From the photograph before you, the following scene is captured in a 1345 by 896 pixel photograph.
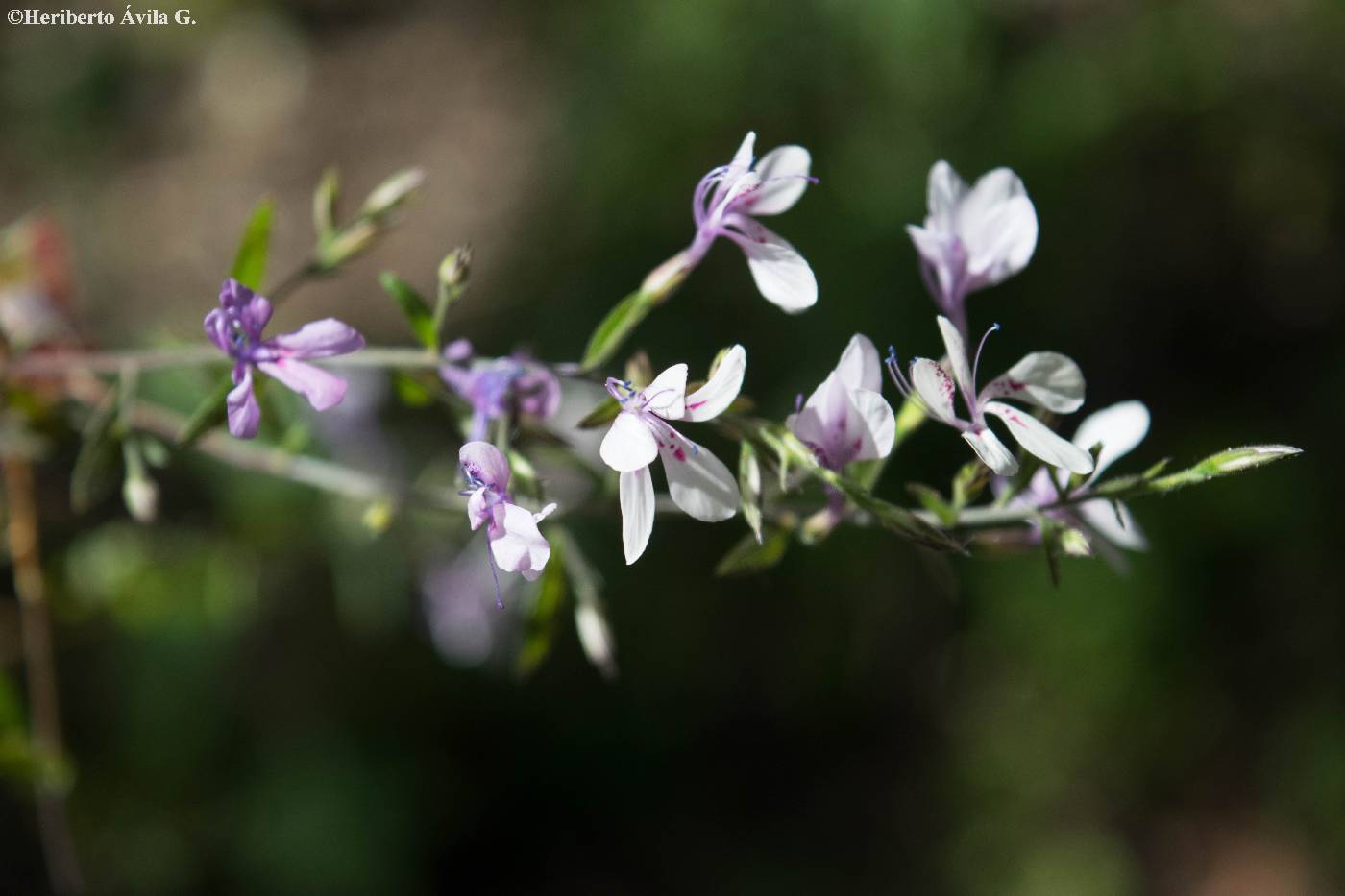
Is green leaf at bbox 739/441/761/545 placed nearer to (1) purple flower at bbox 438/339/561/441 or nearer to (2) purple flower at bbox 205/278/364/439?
(1) purple flower at bbox 438/339/561/441

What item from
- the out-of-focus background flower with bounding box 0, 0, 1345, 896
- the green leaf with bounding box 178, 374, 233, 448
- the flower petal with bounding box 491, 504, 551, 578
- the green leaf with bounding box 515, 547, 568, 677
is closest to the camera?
the flower petal with bounding box 491, 504, 551, 578

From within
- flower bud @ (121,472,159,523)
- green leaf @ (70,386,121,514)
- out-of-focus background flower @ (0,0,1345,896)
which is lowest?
out-of-focus background flower @ (0,0,1345,896)

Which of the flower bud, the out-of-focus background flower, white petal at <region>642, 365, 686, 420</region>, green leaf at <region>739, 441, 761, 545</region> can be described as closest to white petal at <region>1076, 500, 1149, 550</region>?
green leaf at <region>739, 441, 761, 545</region>

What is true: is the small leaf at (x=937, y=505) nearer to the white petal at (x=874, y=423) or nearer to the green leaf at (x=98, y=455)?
the white petal at (x=874, y=423)

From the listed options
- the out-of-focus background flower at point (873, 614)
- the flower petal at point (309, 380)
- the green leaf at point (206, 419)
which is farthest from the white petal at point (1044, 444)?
the out-of-focus background flower at point (873, 614)

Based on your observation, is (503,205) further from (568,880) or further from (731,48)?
(568,880)

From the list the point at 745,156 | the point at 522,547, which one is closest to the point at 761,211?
the point at 745,156
